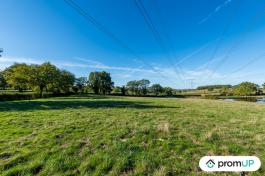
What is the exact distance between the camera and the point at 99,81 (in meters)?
84.7

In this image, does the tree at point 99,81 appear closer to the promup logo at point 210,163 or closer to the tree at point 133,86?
the tree at point 133,86

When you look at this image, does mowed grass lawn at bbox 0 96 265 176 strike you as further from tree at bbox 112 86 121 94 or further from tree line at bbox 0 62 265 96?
tree at bbox 112 86 121 94

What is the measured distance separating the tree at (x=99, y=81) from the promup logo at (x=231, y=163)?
280 ft

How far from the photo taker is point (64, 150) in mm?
4418

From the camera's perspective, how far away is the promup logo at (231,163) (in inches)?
71.1

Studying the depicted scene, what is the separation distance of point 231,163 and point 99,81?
281 feet

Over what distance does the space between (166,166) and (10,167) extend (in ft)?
12.5

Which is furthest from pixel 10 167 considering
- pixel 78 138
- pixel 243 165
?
pixel 243 165


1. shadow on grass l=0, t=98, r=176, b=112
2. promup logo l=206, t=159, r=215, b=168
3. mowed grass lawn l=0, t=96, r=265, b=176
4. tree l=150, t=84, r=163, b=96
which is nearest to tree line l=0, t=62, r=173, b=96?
tree l=150, t=84, r=163, b=96

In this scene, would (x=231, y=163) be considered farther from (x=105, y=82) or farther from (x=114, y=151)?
(x=105, y=82)

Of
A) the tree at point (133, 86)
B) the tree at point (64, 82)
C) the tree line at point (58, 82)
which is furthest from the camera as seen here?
the tree at point (133, 86)

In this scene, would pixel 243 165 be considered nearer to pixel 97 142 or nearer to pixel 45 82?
pixel 97 142

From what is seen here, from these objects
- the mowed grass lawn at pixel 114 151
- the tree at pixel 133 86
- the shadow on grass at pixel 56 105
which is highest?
the tree at pixel 133 86

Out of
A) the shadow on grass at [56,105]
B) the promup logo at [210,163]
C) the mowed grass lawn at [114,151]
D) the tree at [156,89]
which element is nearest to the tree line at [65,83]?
the tree at [156,89]
